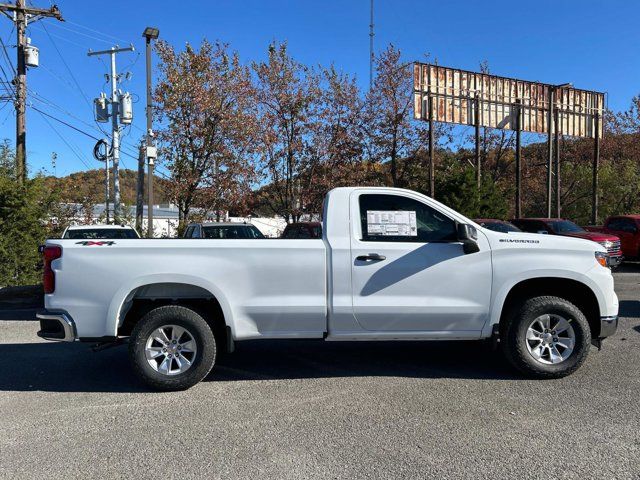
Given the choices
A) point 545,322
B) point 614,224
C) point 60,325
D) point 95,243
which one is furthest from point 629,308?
point 614,224

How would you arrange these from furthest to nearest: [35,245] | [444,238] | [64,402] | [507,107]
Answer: [507,107] < [35,245] < [444,238] < [64,402]

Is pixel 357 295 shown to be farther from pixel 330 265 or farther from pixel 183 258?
pixel 183 258

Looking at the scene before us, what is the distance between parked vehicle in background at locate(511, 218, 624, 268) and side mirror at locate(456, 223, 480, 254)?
12.0 m

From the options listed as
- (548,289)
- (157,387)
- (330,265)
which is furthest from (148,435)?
(548,289)

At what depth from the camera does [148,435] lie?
422 centimetres

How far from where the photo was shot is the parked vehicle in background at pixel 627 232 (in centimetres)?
1800

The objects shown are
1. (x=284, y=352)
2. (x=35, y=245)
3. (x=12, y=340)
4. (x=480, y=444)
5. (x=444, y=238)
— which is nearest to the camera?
(x=480, y=444)

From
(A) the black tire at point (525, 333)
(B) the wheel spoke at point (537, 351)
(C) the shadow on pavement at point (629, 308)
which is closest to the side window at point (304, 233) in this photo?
(A) the black tire at point (525, 333)

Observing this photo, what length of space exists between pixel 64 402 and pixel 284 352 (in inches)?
106

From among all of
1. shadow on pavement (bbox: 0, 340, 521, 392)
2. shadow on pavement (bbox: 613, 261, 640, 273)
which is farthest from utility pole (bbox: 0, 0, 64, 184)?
shadow on pavement (bbox: 613, 261, 640, 273)

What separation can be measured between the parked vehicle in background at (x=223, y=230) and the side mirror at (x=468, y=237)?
26.6ft

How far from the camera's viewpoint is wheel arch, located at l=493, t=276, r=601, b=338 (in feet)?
18.3

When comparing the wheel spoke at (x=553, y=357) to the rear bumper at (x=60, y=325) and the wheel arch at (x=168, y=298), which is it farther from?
the rear bumper at (x=60, y=325)

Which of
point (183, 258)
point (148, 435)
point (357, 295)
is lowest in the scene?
point (148, 435)
